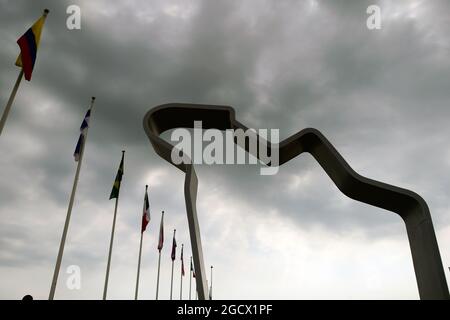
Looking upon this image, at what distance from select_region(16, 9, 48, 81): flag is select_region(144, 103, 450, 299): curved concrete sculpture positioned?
396 centimetres

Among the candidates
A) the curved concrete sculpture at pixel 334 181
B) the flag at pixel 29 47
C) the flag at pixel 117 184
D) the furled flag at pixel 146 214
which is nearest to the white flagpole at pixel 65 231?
the flag at pixel 117 184

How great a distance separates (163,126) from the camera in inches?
413

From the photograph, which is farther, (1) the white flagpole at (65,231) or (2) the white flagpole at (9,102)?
(1) the white flagpole at (65,231)

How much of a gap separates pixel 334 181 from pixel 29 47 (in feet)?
33.5

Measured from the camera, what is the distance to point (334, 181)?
10.2 metres

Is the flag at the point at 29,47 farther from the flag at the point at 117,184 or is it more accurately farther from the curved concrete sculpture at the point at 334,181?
the flag at the point at 117,184

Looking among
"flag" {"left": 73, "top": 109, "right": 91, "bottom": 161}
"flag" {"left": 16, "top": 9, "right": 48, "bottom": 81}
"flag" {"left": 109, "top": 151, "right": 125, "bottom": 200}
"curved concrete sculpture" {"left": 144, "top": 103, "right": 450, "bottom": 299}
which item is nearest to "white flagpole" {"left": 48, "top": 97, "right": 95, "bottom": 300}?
"flag" {"left": 73, "top": 109, "right": 91, "bottom": 161}

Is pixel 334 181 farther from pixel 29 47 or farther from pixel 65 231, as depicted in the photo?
pixel 65 231

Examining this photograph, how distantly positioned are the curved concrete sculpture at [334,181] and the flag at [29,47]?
3.96m

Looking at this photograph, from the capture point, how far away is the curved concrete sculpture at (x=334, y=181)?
8.10 m

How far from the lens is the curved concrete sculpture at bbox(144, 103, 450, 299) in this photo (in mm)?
8102
